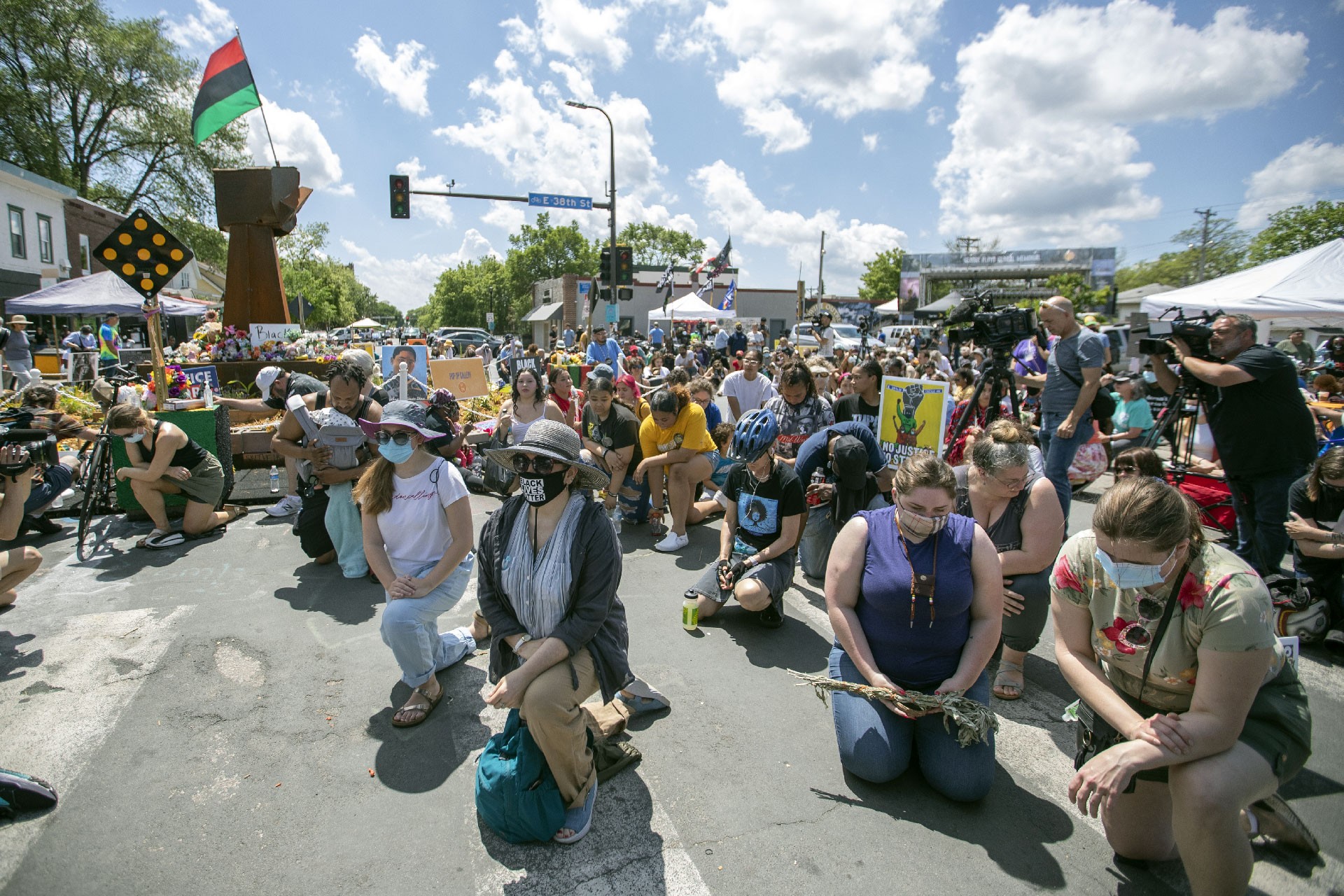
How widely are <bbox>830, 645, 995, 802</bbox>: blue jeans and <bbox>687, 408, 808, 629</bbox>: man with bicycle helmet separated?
4.53 ft

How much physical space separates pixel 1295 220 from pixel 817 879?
4236cm

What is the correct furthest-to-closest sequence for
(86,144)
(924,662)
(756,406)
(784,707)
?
(86,144) → (756,406) → (784,707) → (924,662)

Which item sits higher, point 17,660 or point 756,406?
point 756,406

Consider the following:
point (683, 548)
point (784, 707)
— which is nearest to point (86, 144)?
point (683, 548)

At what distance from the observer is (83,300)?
19188 mm

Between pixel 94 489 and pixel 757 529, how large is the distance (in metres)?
6.50

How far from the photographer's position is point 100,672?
3764 millimetres

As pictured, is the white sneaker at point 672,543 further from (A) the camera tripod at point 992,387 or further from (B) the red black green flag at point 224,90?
(B) the red black green flag at point 224,90

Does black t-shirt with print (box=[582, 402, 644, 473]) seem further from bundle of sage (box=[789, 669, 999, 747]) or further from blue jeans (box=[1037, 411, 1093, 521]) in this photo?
bundle of sage (box=[789, 669, 999, 747])

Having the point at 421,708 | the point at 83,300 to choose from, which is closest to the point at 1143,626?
the point at 421,708

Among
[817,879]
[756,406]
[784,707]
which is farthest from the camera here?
[756,406]

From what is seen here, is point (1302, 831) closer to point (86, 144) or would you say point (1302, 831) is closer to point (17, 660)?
point (17, 660)

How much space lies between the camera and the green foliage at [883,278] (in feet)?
269

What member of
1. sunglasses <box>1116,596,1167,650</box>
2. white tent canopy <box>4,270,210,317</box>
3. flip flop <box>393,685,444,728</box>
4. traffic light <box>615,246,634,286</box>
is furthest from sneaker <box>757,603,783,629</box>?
white tent canopy <box>4,270,210,317</box>
